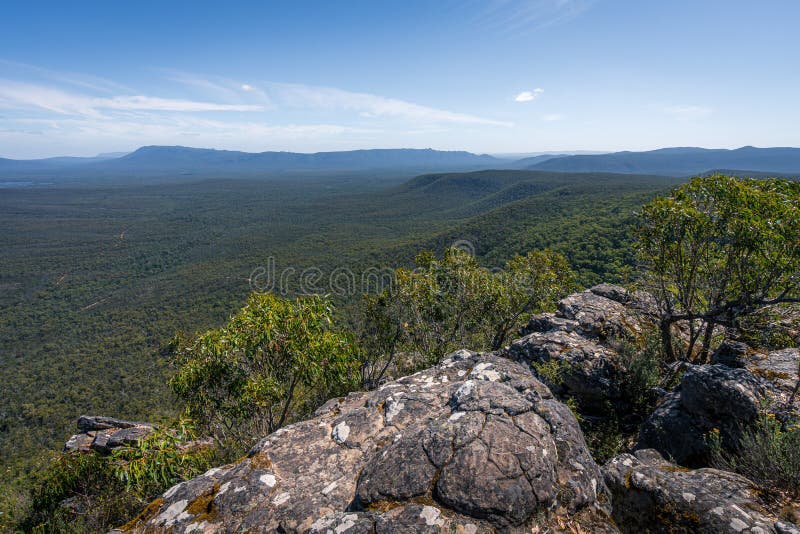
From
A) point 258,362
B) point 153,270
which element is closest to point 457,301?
point 258,362

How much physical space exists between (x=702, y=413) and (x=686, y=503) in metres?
3.21

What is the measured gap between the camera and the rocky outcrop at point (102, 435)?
41.7 feet

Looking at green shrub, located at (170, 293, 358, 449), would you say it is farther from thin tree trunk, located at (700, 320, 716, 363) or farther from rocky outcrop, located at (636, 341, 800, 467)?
thin tree trunk, located at (700, 320, 716, 363)

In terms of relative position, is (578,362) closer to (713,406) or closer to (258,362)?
(713,406)

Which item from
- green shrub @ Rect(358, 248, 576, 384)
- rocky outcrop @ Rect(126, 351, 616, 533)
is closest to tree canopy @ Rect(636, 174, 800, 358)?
green shrub @ Rect(358, 248, 576, 384)

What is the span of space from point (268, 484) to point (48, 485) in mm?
9717

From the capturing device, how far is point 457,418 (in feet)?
17.8

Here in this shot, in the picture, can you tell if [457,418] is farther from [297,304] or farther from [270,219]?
[270,219]

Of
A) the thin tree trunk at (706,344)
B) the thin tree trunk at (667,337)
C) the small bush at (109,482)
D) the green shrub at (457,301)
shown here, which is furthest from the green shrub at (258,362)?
the thin tree trunk at (706,344)

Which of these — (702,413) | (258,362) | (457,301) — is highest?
(702,413)

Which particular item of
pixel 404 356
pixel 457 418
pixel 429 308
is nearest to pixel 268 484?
pixel 457 418

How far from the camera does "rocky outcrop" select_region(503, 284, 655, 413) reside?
9.39 m

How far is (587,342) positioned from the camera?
1075 cm

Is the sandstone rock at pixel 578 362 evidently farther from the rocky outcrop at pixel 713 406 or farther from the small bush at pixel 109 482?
the small bush at pixel 109 482
